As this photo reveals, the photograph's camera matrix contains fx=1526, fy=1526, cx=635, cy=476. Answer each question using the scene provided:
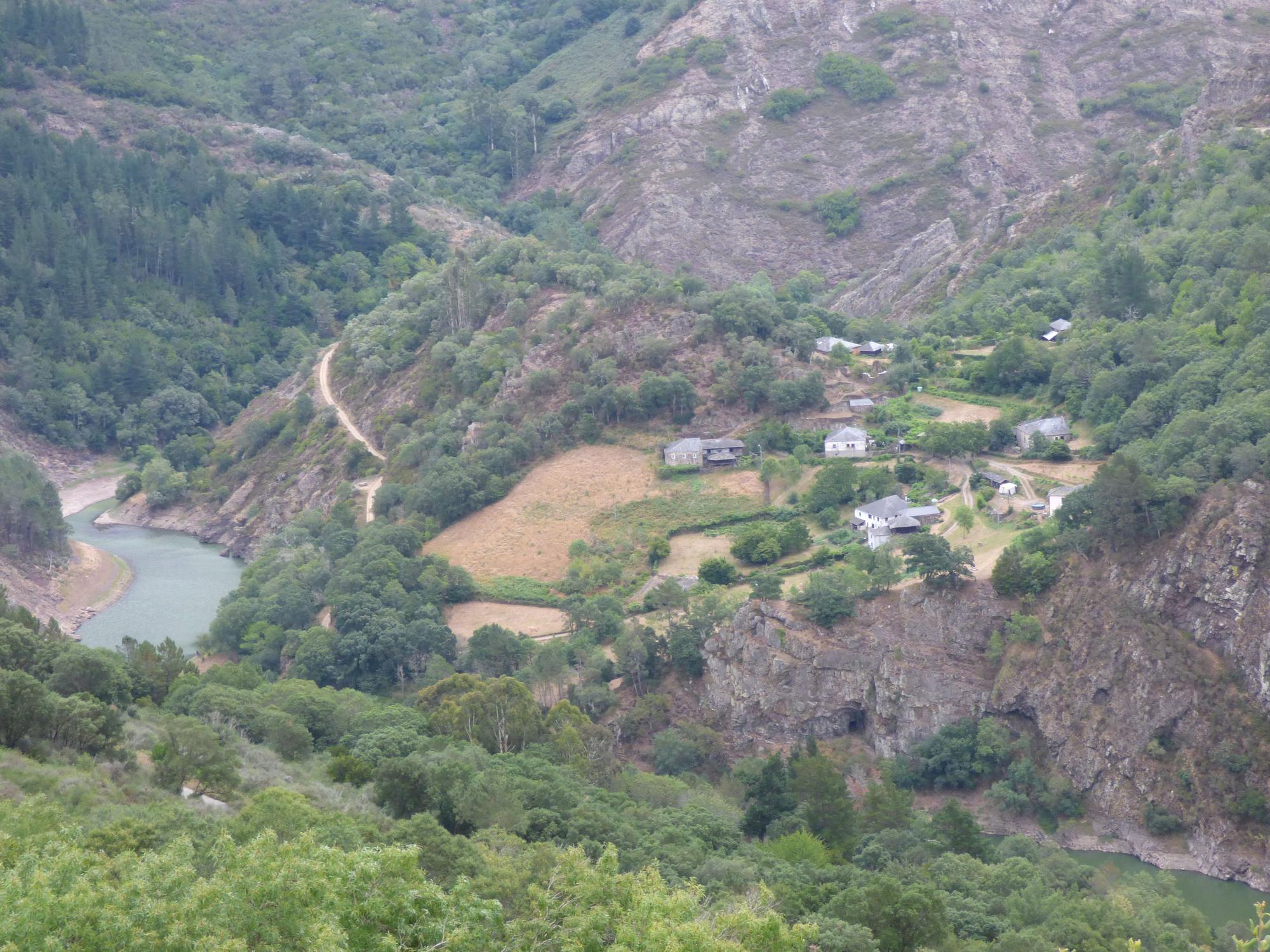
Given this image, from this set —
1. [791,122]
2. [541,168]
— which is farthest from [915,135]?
[541,168]

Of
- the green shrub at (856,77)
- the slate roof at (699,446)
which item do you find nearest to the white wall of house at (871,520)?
the slate roof at (699,446)

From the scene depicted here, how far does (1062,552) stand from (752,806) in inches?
696

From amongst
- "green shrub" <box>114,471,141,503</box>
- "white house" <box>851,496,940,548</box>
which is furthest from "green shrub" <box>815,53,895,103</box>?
"white house" <box>851,496,940,548</box>

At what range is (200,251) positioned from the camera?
11156cm

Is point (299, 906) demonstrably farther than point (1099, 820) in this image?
No

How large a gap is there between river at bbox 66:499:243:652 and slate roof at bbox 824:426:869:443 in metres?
31.1

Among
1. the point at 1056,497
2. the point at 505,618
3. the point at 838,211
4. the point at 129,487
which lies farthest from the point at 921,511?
the point at 838,211

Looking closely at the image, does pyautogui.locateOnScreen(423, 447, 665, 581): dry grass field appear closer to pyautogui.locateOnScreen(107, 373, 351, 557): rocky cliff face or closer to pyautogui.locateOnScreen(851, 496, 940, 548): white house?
pyautogui.locateOnScreen(107, 373, 351, 557): rocky cliff face

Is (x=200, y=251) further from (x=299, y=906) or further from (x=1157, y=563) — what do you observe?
(x=299, y=906)

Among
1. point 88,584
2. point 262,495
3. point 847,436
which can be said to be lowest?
point 262,495

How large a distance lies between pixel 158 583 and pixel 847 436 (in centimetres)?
3658

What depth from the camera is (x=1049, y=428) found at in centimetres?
6900

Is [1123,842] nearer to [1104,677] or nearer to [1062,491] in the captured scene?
[1104,677]

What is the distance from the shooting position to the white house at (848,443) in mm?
72188
